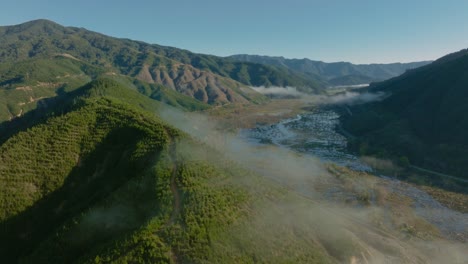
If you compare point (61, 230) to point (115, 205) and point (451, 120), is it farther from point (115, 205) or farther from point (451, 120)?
point (451, 120)

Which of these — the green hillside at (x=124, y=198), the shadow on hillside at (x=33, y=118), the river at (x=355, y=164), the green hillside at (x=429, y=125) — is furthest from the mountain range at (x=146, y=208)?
the green hillside at (x=429, y=125)

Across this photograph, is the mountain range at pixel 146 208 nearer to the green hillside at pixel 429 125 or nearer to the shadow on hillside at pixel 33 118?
the shadow on hillside at pixel 33 118

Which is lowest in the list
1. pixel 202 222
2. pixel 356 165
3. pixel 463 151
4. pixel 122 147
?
pixel 356 165

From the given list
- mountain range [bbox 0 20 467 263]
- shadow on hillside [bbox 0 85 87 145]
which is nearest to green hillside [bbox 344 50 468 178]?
mountain range [bbox 0 20 467 263]

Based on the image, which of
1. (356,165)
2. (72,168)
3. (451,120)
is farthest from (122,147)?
(451,120)

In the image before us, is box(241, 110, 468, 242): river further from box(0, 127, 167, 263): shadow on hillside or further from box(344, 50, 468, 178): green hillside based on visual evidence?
box(0, 127, 167, 263): shadow on hillside

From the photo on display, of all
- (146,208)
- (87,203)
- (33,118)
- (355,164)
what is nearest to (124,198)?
(146,208)
